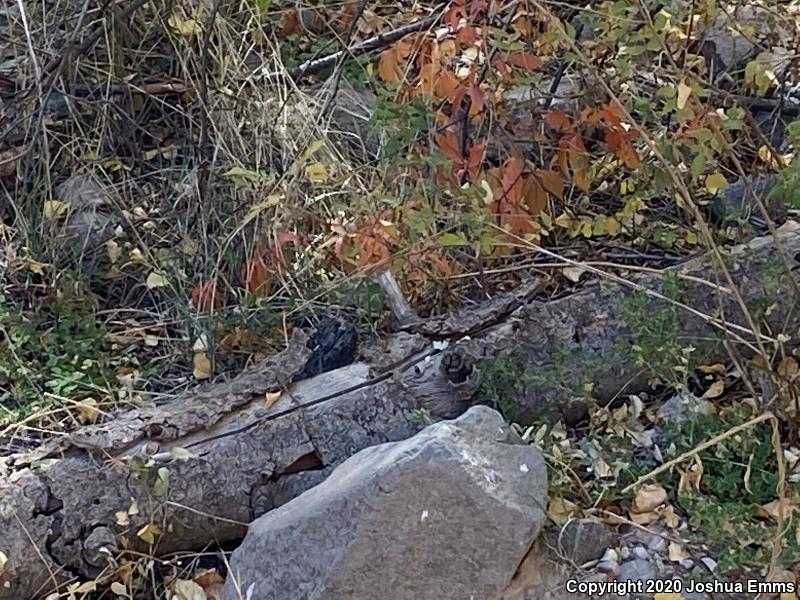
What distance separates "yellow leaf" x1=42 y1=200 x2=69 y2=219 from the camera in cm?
284

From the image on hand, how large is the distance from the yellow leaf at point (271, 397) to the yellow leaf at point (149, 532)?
1.06ft

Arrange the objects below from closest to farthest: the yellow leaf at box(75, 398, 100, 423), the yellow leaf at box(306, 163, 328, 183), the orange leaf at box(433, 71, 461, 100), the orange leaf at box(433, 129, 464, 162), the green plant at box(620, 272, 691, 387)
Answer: the green plant at box(620, 272, 691, 387)
the yellow leaf at box(75, 398, 100, 423)
the orange leaf at box(433, 129, 464, 162)
the orange leaf at box(433, 71, 461, 100)
the yellow leaf at box(306, 163, 328, 183)

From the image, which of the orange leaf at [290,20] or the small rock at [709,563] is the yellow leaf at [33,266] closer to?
the orange leaf at [290,20]

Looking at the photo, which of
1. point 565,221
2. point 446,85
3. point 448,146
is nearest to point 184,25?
point 446,85

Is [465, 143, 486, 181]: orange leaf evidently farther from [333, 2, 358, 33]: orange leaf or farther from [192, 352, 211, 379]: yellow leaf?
[333, 2, 358, 33]: orange leaf

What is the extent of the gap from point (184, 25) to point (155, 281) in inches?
33.4

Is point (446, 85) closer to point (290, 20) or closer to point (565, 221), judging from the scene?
point (565, 221)

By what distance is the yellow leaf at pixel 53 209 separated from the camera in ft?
9.32

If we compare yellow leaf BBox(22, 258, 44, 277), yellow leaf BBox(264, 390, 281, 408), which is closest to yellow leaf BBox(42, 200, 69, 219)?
yellow leaf BBox(22, 258, 44, 277)

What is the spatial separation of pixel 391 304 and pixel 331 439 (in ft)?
1.34

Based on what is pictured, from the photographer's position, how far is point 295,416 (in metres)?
2.06

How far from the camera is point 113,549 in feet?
6.43

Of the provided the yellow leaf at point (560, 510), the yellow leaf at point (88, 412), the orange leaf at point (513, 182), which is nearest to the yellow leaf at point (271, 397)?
the yellow leaf at point (88, 412)

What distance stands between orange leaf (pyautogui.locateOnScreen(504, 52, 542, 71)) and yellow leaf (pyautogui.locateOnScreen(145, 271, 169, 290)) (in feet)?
3.44
